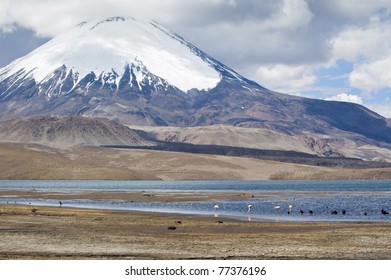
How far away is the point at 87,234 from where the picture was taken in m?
40.3

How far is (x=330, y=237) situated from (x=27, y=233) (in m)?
18.1

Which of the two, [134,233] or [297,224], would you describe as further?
[297,224]

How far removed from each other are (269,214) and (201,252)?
126 ft

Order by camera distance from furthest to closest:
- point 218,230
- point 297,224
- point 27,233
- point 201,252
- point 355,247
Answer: point 297,224
point 218,230
point 27,233
point 355,247
point 201,252

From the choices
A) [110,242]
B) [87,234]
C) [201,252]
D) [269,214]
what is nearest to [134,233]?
[87,234]

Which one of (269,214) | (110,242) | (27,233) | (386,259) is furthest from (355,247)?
(269,214)

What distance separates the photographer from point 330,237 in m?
40.0

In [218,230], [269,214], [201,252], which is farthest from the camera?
[269,214]

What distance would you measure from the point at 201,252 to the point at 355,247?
848 centimetres

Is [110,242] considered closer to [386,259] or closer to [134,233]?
[134,233]

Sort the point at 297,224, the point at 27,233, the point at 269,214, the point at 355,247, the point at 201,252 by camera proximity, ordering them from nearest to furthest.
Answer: the point at 201,252 → the point at 355,247 → the point at 27,233 → the point at 297,224 → the point at 269,214
